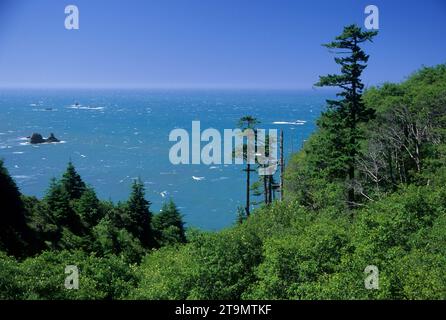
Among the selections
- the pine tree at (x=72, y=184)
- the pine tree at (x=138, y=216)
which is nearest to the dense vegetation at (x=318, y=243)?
the pine tree at (x=138, y=216)

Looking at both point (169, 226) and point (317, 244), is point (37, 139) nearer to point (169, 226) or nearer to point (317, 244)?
point (169, 226)

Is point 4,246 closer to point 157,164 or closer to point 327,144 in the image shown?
point 327,144

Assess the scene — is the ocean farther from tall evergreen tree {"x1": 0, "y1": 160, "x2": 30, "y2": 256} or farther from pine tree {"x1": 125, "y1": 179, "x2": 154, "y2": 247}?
pine tree {"x1": 125, "y1": 179, "x2": 154, "y2": 247}

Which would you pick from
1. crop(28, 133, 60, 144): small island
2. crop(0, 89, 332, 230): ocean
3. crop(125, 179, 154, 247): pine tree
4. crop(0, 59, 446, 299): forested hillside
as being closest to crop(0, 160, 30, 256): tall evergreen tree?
crop(0, 59, 446, 299): forested hillside

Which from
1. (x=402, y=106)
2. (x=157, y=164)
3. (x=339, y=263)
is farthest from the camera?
(x=157, y=164)

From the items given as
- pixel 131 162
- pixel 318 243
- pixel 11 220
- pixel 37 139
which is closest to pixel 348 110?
pixel 318 243
